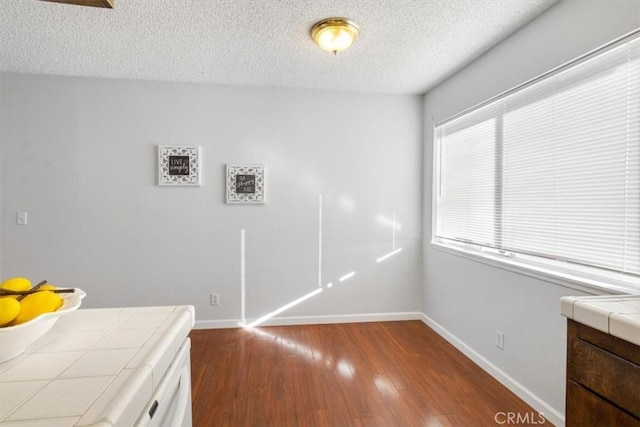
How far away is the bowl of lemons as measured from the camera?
0.69m

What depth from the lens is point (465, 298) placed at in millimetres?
2701

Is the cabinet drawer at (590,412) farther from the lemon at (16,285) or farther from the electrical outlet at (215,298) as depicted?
the electrical outlet at (215,298)

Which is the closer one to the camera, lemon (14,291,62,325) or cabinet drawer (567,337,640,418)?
lemon (14,291,62,325)

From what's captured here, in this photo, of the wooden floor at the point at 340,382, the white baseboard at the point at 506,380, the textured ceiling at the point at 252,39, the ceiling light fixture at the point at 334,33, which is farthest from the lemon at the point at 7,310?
Result: the white baseboard at the point at 506,380

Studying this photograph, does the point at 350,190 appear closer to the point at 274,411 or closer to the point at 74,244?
the point at 274,411

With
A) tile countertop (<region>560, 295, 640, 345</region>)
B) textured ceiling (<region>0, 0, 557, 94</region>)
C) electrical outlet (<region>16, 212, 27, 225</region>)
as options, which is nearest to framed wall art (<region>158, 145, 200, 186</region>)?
textured ceiling (<region>0, 0, 557, 94</region>)

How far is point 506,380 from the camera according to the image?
7.25 feet

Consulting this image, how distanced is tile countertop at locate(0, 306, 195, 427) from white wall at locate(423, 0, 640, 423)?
2052mm

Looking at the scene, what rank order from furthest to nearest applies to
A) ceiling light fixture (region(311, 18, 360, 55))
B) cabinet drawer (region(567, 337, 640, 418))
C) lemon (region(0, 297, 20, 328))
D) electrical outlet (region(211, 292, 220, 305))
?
electrical outlet (region(211, 292, 220, 305)), ceiling light fixture (region(311, 18, 360, 55)), cabinet drawer (region(567, 337, 640, 418)), lemon (region(0, 297, 20, 328))

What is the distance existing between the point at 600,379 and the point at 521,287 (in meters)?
A: 1.08

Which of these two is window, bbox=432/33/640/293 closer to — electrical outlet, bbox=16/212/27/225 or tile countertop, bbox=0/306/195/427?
tile countertop, bbox=0/306/195/427

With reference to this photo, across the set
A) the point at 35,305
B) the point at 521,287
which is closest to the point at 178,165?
the point at 35,305

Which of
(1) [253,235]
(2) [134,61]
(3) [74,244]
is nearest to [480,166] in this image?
(1) [253,235]

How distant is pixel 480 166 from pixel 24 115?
13.7 feet
